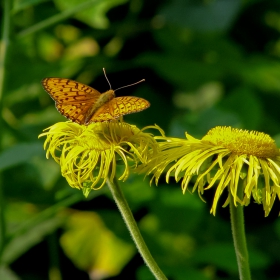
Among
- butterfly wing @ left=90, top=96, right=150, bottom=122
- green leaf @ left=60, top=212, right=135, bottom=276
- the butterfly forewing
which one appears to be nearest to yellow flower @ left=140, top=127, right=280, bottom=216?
butterfly wing @ left=90, top=96, right=150, bottom=122

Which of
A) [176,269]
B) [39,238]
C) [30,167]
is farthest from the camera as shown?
[39,238]

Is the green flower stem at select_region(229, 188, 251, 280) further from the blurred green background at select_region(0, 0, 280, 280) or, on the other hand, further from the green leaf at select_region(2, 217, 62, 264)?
the green leaf at select_region(2, 217, 62, 264)

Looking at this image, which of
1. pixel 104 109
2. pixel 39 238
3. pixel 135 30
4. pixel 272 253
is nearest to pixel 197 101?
pixel 135 30

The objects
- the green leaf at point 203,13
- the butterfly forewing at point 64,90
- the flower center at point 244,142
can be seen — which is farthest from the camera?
the green leaf at point 203,13

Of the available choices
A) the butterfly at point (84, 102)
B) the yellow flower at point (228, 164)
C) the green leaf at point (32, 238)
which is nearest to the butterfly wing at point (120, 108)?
the butterfly at point (84, 102)

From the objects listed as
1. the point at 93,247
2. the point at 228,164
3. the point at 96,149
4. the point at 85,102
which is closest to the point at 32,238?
the point at 93,247

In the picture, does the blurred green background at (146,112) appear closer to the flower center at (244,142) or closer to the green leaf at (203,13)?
the green leaf at (203,13)

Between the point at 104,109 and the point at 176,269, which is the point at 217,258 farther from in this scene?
the point at 104,109
